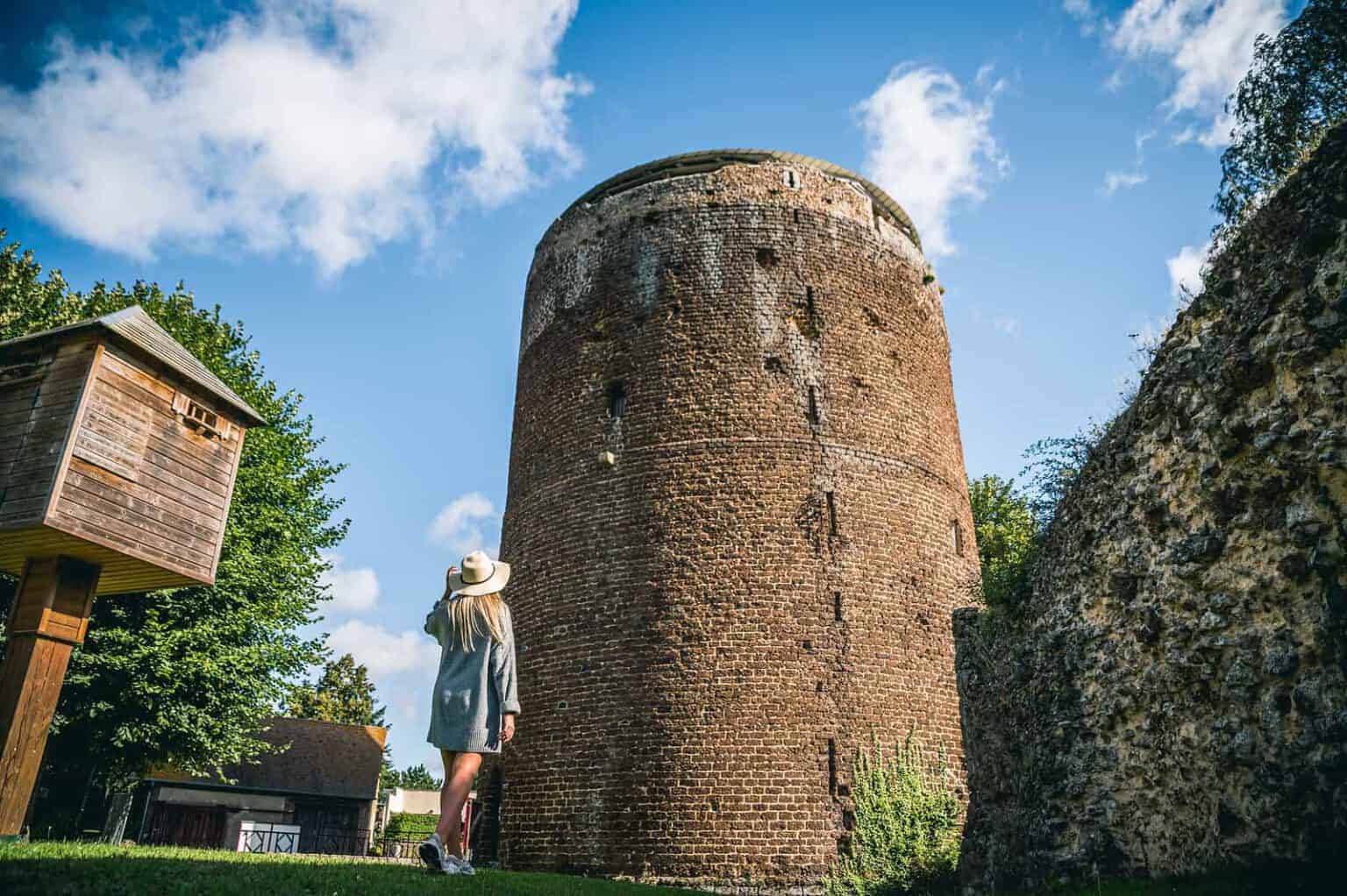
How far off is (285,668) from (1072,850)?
13634 mm

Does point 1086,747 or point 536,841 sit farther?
point 536,841

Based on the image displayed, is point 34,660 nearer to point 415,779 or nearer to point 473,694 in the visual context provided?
point 473,694

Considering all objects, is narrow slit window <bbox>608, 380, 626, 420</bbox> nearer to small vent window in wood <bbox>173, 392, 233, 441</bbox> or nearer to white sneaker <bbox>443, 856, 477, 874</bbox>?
small vent window in wood <bbox>173, 392, 233, 441</bbox>

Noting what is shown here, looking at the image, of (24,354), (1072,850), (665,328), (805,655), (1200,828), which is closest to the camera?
(1200,828)

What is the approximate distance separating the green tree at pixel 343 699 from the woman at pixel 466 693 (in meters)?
42.5

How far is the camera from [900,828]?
11.0m

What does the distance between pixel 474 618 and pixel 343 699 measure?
45233 mm

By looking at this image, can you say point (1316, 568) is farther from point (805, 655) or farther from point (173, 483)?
point (173, 483)

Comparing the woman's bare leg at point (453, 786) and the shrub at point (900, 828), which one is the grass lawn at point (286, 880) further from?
the shrub at point (900, 828)

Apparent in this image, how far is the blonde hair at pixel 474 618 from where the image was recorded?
5.85 metres

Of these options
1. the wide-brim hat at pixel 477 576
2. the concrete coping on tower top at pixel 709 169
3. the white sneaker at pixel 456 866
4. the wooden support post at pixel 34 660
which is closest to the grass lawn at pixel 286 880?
the white sneaker at pixel 456 866

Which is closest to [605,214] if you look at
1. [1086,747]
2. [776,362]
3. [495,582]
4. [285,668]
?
[776,362]

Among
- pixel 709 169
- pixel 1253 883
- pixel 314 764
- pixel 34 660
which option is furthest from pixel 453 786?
pixel 314 764

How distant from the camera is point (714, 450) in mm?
13281
